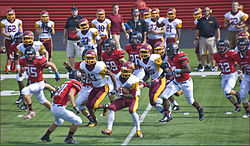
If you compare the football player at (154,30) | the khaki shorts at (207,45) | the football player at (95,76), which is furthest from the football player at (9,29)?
the football player at (95,76)

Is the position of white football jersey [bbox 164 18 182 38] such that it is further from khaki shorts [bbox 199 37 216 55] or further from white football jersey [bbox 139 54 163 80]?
white football jersey [bbox 139 54 163 80]

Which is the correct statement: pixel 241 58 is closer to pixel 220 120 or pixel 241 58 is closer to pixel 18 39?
pixel 220 120

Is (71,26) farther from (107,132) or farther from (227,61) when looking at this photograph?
(107,132)

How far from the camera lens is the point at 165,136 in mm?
10273

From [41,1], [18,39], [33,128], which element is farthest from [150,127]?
[41,1]

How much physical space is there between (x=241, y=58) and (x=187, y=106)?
209 centimetres

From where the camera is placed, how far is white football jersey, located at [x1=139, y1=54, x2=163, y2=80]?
37.4 ft

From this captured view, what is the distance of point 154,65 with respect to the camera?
37.8 ft

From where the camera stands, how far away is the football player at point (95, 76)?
Answer: 35.0ft

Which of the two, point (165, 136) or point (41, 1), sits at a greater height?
point (41, 1)

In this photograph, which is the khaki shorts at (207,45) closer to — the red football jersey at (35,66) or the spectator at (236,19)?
the spectator at (236,19)

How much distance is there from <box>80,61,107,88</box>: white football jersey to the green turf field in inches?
38.1

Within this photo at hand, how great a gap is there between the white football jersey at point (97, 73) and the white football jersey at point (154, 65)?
118cm

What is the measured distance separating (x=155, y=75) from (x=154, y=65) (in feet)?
0.88
